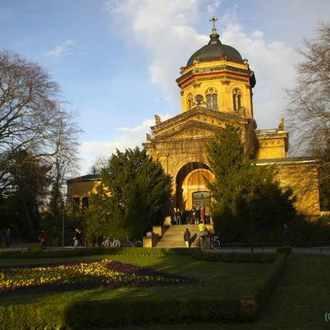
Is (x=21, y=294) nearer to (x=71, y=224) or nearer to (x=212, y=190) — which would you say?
(x=212, y=190)

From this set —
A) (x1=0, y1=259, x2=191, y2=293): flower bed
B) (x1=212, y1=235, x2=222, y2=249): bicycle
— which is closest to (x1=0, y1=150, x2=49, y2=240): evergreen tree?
(x1=212, y1=235, x2=222, y2=249): bicycle

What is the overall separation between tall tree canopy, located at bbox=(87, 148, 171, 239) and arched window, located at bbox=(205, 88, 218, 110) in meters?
12.0

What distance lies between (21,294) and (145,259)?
10889 millimetres

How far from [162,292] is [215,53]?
38.2 m

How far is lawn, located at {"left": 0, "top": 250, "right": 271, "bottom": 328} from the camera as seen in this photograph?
8.88 meters

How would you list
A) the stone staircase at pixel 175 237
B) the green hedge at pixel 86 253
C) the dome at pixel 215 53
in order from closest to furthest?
the green hedge at pixel 86 253
the stone staircase at pixel 175 237
the dome at pixel 215 53

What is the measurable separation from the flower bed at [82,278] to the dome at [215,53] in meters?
32.4

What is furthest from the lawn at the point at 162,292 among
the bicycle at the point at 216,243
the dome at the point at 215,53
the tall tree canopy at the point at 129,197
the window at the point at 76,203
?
the dome at the point at 215,53

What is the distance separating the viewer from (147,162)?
116ft

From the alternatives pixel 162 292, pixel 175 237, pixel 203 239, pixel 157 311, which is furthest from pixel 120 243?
pixel 157 311

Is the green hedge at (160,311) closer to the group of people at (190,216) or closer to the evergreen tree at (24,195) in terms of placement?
the evergreen tree at (24,195)

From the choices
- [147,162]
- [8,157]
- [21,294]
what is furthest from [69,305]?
[147,162]

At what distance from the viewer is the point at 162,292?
11750 mm

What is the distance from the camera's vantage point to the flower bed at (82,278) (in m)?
13.5
